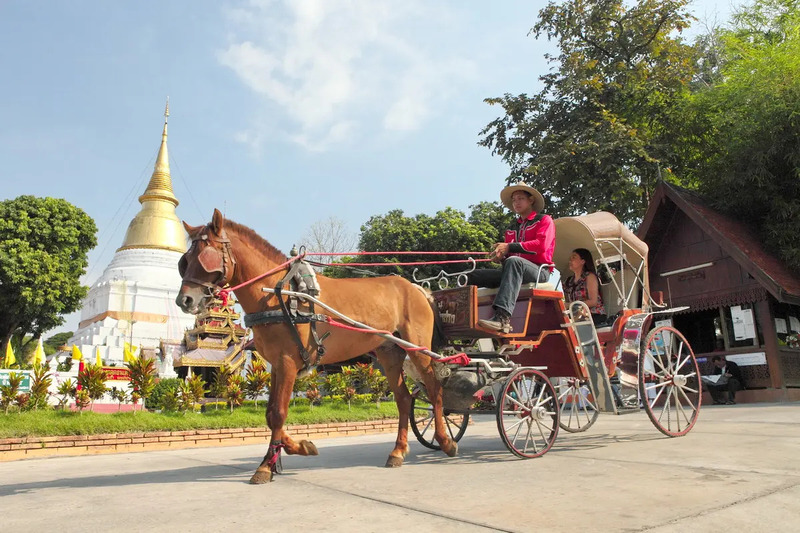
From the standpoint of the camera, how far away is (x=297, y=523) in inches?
118

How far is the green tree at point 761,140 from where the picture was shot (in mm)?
13086

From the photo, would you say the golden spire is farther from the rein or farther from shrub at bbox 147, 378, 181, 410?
the rein

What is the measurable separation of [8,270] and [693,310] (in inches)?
1166

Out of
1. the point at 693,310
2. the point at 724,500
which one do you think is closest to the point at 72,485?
the point at 724,500

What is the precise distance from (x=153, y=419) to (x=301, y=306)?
7.03m

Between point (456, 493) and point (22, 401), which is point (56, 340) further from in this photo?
point (456, 493)

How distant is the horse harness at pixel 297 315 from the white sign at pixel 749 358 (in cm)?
1308

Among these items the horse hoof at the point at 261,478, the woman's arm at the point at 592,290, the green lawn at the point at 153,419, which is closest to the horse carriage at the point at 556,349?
the woman's arm at the point at 592,290

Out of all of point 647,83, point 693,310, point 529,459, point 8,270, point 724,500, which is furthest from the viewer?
point 8,270

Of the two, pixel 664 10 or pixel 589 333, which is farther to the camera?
pixel 664 10

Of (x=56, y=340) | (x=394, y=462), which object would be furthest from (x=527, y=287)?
(x=56, y=340)

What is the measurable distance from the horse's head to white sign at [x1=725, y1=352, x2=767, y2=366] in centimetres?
1388

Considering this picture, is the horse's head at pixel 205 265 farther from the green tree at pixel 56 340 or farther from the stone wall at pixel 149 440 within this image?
the green tree at pixel 56 340

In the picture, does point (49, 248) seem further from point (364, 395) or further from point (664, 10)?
point (664, 10)
